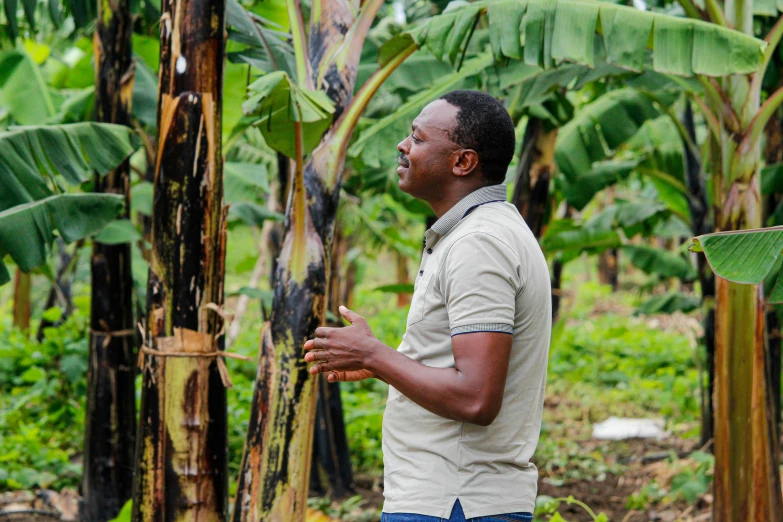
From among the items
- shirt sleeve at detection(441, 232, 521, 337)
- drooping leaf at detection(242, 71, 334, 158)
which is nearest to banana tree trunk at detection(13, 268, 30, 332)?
drooping leaf at detection(242, 71, 334, 158)

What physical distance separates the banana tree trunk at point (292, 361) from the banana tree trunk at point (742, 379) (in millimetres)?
2043

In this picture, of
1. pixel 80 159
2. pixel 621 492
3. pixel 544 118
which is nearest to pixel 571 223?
pixel 544 118

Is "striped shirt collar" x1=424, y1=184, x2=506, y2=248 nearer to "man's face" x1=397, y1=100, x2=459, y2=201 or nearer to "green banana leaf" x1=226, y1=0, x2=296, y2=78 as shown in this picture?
"man's face" x1=397, y1=100, x2=459, y2=201

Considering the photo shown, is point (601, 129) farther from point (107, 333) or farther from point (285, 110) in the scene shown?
point (107, 333)

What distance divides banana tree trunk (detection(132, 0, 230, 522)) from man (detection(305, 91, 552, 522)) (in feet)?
4.77

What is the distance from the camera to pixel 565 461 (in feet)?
20.7

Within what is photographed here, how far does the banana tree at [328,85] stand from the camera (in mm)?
2955

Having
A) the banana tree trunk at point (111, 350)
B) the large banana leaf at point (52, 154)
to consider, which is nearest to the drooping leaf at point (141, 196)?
the banana tree trunk at point (111, 350)

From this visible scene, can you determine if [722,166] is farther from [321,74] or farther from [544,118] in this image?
[321,74]

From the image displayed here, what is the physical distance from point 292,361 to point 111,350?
2.03 m

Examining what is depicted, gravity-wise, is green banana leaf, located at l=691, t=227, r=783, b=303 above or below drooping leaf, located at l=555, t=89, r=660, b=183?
below

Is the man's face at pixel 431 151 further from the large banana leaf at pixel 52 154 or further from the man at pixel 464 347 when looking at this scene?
the large banana leaf at pixel 52 154

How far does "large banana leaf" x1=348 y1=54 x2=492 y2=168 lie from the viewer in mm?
4363

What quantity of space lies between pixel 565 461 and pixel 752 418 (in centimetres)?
272
